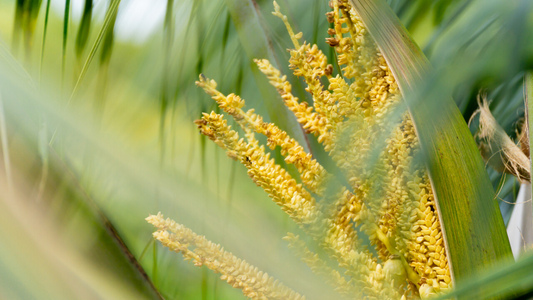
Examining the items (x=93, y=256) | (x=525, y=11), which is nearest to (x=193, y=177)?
(x=93, y=256)

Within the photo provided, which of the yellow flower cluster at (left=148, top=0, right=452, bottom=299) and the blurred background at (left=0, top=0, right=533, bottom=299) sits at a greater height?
the yellow flower cluster at (left=148, top=0, right=452, bottom=299)

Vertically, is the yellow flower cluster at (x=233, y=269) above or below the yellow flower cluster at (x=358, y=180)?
below

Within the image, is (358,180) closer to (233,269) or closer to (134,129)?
(233,269)

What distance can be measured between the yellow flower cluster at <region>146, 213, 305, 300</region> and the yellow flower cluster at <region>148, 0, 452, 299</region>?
0.06 ft

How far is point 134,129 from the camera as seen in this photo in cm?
22

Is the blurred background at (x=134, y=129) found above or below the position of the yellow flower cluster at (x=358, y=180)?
below

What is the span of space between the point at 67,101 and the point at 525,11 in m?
0.23

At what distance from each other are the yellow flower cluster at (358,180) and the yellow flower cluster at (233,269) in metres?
0.02

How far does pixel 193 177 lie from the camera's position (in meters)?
0.21

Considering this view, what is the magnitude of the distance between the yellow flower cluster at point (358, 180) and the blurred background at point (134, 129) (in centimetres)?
7

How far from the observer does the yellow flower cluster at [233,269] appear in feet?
0.40

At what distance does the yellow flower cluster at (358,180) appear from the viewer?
108 millimetres

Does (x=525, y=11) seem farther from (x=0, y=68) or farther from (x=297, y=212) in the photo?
(x=0, y=68)

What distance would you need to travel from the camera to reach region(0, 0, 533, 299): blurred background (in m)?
0.19
